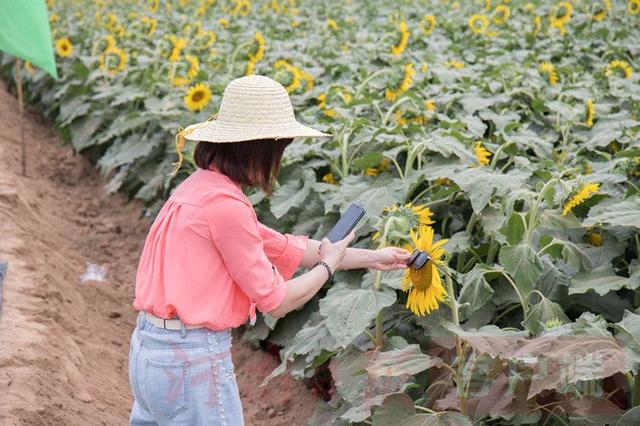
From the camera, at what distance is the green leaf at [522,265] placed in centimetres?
299

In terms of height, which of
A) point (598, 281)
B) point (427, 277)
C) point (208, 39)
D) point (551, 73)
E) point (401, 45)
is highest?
point (427, 277)

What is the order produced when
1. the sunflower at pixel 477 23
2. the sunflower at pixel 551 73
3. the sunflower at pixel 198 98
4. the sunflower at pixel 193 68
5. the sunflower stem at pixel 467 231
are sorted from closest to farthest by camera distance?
1. the sunflower stem at pixel 467 231
2. the sunflower at pixel 198 98
3. the sunflower at pixel 551 73
4. the sunflower at pixel 193 68
5. the sunflower at pixel 477 23

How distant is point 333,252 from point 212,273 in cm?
39

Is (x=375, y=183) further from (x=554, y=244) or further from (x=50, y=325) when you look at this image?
(x=50, y=325)

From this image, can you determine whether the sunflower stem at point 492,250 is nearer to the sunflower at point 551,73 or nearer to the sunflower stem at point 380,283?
the sunflower stem at point 380,283

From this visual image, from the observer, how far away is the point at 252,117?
2.54 meters

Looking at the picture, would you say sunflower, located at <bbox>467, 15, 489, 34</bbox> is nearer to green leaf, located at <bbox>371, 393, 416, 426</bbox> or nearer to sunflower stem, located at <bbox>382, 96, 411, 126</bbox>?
sunflower stem, located at <bbox>382, 96, 411, 126</bbox>

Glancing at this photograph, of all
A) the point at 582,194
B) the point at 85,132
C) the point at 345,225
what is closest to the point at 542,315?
the point at 582,194

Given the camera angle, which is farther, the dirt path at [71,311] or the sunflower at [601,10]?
the sunflower at [601,10]

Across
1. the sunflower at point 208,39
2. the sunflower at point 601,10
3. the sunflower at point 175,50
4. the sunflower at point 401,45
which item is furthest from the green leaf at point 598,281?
the sunflower at point 601,10

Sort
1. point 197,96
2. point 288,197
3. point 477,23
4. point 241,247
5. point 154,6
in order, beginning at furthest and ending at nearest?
point 154,6, point 477,23, point 197,96, point 288,197, point 241,247

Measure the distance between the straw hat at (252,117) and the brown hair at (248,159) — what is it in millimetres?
44

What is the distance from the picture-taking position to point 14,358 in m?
3.70

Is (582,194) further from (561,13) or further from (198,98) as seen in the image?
(561,13)
